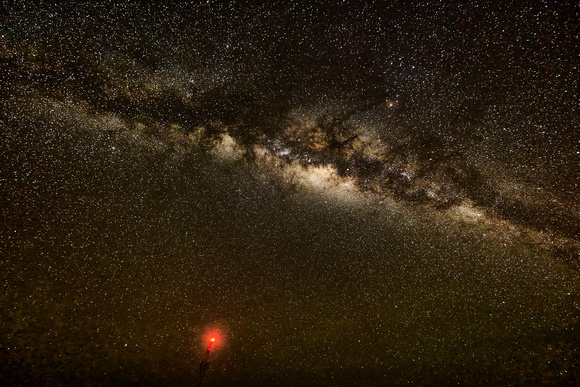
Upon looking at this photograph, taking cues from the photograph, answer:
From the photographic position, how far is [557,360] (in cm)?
362

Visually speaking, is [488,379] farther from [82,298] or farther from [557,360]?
[82,298]

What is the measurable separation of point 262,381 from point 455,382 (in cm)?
366

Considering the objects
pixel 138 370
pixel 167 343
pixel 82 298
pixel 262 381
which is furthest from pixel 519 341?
pixel 82 298

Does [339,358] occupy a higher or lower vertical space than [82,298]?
lower

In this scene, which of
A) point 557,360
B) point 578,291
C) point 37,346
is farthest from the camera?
point 557,360

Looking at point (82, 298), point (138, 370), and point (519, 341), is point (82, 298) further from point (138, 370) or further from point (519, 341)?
point (519, 341)

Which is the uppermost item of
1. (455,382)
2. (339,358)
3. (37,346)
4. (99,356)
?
(37,346)

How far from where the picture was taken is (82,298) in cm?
312

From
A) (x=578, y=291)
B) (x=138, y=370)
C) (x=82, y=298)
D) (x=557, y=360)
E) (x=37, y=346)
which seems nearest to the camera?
(x=578, y=291)

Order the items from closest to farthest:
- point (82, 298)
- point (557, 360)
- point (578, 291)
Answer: point (578, 291) < point (82, 298) < point (557, 360)

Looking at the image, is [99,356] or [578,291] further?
[99,356]

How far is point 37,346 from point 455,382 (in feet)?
24.1

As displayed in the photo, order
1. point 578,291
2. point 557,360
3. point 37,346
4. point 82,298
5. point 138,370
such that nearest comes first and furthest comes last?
point 578,291 < point 82,298 < point 37,346 < point 557,360 < point 138,370

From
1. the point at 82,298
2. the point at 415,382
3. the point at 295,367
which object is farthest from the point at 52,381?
the point at 415,382
